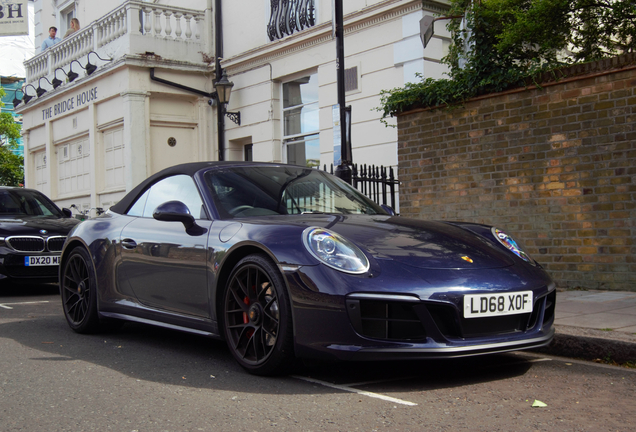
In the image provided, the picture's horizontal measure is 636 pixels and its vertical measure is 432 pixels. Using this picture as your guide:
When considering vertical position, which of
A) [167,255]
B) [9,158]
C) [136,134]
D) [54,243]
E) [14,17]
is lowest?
[54,243]

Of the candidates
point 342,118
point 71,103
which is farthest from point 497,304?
point 71,103

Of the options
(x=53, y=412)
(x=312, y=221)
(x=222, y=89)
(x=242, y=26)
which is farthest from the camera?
(x=242, y=26)

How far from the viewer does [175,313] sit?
4727mm

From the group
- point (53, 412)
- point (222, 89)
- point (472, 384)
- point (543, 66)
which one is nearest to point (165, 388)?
point (53, 412)

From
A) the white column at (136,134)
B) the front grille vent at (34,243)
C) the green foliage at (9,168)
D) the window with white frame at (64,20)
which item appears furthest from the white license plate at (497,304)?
the green foliage at (9,168)

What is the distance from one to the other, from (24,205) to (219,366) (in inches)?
273

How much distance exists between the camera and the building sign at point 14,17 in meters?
19.4

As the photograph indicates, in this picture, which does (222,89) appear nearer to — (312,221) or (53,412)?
(312,221)

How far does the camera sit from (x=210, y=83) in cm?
1723

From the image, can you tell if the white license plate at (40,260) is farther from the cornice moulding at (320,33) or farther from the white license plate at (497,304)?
the cornice moulding at (320,33)

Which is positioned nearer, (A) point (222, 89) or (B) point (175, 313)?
(B) point (175, 313)

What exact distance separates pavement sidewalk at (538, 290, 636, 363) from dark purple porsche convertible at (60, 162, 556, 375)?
0.71 metres

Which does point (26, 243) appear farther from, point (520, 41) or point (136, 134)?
point (136, 134)

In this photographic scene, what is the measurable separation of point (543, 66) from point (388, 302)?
5.10 metres
